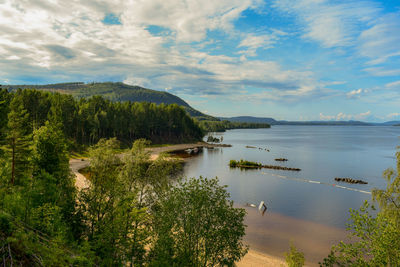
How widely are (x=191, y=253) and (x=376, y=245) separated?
46.0 feet

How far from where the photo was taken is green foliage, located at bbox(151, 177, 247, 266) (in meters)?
20.0

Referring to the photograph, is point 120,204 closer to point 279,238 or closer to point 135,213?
point 135,213

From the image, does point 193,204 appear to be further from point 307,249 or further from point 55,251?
point 307,249

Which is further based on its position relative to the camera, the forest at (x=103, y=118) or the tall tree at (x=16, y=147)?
the forest at (x=103, y=118)

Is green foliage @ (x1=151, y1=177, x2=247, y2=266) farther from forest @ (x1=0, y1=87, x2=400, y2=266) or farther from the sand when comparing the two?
the sand

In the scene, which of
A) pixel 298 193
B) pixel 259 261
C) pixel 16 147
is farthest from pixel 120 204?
pixel 298 193

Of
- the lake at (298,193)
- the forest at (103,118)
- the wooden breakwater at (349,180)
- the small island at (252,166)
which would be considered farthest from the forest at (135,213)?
the small island at (252,166)

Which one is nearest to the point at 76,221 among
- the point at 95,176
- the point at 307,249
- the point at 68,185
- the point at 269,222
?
the point at 95,176

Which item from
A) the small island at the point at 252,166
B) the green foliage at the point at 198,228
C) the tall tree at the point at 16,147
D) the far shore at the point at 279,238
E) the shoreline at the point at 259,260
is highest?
the tall tree at the point at 16,147

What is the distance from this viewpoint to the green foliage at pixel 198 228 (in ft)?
65.5

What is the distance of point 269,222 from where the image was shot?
4519cm

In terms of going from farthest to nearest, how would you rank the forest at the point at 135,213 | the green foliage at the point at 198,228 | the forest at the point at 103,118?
the forest at the point at 103,118
the green foliage at the point at 198,228
the forest at the point at 135,213

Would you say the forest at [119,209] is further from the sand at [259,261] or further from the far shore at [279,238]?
the sand at [259,261]

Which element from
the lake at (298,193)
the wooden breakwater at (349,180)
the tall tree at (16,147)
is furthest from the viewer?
the wooden breakwater at (349,180)
